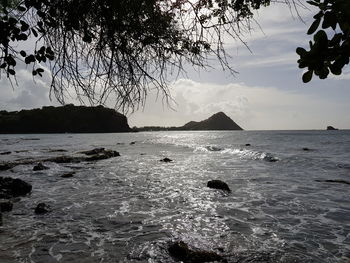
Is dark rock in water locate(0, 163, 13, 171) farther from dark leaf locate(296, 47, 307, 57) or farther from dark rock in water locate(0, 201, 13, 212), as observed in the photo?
dark leaf locate(296, 47, 307, 57)

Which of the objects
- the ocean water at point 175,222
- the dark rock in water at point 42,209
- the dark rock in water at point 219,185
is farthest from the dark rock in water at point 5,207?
the dark rock in water at point 219,185

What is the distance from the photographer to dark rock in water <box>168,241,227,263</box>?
6809 millimetres

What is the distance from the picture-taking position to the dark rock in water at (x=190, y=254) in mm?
6809

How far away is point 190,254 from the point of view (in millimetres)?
6949

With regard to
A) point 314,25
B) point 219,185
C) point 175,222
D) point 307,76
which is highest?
point 314,25

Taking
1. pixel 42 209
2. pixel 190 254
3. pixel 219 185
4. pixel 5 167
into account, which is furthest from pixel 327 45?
pixel 5 167

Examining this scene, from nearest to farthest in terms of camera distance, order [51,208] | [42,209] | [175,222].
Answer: [175,222] → [42,209] → [51,208]

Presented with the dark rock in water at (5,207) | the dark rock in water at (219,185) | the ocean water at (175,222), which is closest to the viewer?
the ocean water at (175,222)

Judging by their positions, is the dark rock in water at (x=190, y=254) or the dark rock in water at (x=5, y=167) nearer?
the dark rock in water at (x=190, y=254)

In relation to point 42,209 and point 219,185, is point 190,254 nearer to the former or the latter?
point 42,209

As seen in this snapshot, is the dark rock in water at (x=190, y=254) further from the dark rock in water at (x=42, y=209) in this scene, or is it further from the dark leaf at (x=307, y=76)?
the dark leaf at (x=307, y=76)

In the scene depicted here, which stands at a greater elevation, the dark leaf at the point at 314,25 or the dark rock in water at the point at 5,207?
the dark leaf at the point at 314,25

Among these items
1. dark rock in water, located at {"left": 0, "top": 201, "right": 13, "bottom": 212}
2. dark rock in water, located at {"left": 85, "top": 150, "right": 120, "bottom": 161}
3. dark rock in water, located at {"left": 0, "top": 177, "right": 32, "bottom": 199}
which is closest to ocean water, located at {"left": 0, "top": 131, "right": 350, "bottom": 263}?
dark rock in water, located at {"left": 0, "top": 201, "right": 13, "bottom": 212}

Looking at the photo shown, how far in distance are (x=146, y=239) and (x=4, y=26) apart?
5.94m
